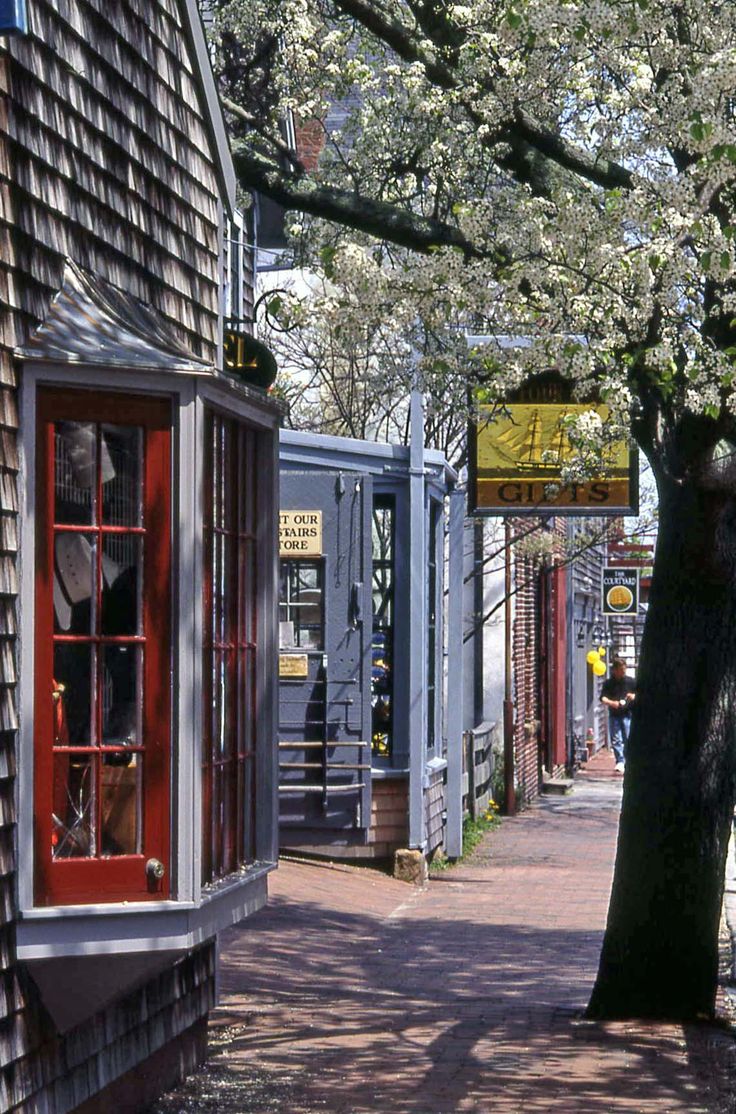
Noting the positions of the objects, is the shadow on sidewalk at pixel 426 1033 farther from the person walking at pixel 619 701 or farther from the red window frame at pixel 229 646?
the person walking at pixel 619 701

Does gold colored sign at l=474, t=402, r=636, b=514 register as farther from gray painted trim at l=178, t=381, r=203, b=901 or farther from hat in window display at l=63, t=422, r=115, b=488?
hat in window display at l=63, t=422, r=115, b=488

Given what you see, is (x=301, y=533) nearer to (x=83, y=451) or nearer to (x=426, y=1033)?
(x=426, y=1033)

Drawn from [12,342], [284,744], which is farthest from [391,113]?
[12,342]

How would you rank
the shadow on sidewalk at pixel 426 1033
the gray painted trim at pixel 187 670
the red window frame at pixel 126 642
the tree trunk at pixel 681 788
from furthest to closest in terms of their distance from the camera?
the tree trunk at pixel 681 788 < the shadow on sidewalk at pixel 426 1033 < the gray painted trim at pixel 187 670 < the red window frame at pixel 126 642

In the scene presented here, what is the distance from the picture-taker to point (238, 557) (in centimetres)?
756

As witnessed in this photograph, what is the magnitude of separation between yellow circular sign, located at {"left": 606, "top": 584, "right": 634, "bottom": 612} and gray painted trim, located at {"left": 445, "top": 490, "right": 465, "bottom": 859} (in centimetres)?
1851

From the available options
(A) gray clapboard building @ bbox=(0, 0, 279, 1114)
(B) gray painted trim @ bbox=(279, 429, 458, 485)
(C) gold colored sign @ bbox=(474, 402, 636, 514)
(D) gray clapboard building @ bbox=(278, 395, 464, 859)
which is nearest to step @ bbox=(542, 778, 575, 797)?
(D) gray clapboard building @ bbox=(278, 395, 464, 859)

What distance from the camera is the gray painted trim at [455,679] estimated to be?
1769cm

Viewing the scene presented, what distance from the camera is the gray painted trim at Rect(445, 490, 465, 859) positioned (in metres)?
17.7

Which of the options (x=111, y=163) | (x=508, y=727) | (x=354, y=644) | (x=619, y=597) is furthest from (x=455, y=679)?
(x=619, y=597)

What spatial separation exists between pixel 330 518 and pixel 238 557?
27.2ft

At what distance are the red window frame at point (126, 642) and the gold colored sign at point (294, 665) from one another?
9.04 meters

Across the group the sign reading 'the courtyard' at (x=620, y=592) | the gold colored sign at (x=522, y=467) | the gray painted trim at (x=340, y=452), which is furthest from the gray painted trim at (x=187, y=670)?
the sign reading 'the courtyard' at (x=620, y=592)

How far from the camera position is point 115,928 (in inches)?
252
